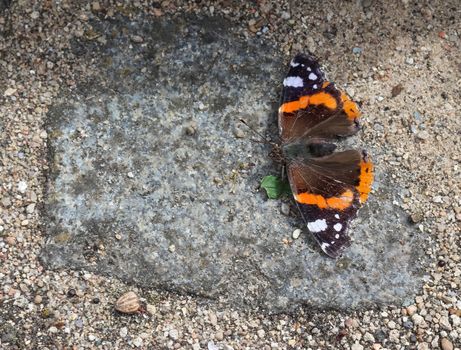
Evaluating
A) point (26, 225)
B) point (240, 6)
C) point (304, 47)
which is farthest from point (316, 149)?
point (26, 225)

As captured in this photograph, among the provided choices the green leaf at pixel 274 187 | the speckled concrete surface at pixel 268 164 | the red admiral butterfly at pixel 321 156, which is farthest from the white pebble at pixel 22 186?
the red admiral butterfly at pixel 321 156

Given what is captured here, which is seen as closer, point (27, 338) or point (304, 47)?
point (27, 338)

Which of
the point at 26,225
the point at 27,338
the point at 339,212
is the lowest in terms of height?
the point at 27,338

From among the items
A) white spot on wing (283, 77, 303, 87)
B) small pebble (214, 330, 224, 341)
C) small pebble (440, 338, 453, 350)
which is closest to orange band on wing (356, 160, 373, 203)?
white spot on wing (283, 77, 303, 87)

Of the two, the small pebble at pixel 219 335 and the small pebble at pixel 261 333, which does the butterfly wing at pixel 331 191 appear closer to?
the small pebble at pixel 261 333

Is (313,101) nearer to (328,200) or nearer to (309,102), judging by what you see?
(309,102)

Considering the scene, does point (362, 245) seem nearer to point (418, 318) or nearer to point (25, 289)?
point (418, 318)

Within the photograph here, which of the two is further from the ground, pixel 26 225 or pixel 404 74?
pixel 404 74
